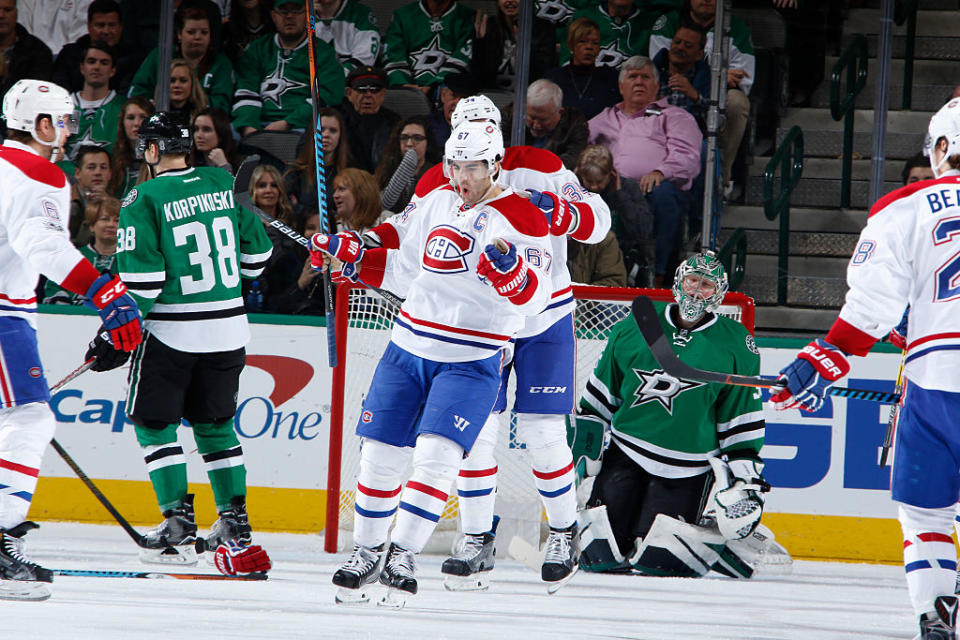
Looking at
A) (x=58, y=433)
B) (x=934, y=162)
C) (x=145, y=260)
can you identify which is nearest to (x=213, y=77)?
(x=58, y=433)

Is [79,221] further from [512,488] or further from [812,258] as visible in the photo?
[812,258]

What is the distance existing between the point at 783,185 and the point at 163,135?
294 cm

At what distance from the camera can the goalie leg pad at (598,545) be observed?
400cm

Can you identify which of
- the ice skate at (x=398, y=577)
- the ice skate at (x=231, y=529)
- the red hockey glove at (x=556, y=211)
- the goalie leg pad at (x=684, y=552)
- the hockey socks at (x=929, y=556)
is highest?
the red hockey glove at (x=556, y=211)

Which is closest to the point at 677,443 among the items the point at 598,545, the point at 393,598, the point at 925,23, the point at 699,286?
the point at 598,545

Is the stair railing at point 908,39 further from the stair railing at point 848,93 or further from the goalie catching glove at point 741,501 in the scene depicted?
the goalie catching glove at point 741,501

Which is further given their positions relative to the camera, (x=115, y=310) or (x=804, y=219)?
(x=804, y=219)

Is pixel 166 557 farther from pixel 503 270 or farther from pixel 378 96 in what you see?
pixel 378 96

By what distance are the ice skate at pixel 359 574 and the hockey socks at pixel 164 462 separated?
0.90 metres

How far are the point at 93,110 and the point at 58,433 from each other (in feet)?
5.53

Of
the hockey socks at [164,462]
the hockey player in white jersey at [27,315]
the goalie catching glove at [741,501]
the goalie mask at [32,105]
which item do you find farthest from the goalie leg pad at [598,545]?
the goalie mask at [32,105]

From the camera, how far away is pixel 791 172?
205 inches

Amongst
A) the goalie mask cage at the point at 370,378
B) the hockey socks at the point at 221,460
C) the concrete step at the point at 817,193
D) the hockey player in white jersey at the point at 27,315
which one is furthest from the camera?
the concrete step at the point at 817,193

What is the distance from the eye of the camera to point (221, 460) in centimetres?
351
